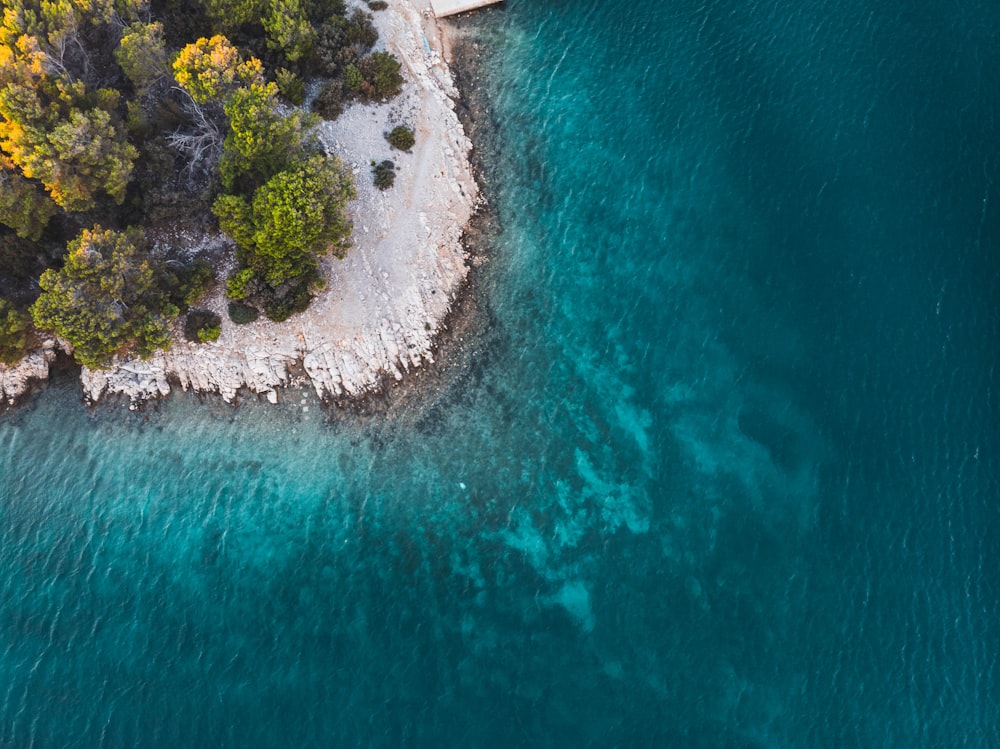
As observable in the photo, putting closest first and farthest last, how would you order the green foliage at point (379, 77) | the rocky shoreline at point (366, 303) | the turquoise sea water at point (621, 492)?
the turquoise sea water at point (621, 492) < the rocky shoreline at point (366, 303) < the green foliage at point (379, 77)

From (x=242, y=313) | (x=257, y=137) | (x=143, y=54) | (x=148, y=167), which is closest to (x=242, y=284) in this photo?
(x=242, y=313)

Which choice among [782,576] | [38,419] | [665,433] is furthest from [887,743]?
[38,419]

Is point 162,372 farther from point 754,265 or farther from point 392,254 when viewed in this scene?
point 754,265

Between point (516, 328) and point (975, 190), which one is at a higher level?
point (975, 190)

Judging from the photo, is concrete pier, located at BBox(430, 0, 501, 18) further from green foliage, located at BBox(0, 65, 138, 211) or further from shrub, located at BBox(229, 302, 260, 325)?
shrub, located at BBox(229, 302, 260, 325)

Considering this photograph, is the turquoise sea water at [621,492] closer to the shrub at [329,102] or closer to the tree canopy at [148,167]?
the tree canopy at [148,167]

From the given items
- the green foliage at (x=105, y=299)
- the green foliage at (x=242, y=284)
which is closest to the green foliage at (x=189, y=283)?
the green foliage at (x=105, y=299)
